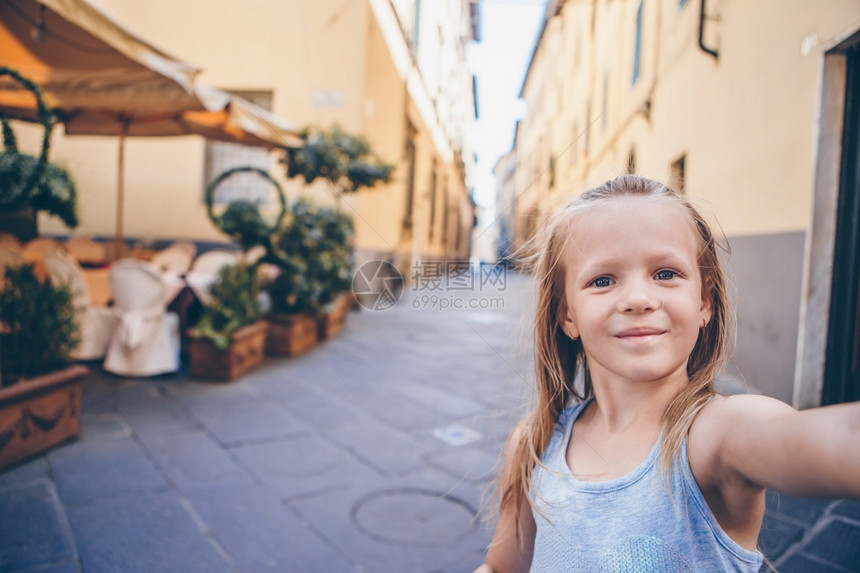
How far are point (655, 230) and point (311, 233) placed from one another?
4.87 meters

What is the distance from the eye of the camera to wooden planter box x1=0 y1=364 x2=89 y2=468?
8.06 feet

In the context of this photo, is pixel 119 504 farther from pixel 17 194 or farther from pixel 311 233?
pixel 311 233

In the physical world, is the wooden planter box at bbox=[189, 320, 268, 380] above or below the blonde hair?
below

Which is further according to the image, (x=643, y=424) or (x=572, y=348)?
(x=572, y=348)

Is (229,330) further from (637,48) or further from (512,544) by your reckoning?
(637,48)

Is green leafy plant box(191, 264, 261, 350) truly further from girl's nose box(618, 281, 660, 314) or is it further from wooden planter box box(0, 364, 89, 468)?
girl's nose box(618, 281, 660, 314)

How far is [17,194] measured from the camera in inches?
116

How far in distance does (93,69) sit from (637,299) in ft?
14.8

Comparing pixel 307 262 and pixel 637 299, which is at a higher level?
pixel 637 299

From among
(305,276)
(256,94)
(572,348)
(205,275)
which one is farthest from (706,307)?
(256,94)

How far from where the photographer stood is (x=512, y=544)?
103cm

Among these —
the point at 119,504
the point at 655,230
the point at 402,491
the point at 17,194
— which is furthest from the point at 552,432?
the point at 17,194

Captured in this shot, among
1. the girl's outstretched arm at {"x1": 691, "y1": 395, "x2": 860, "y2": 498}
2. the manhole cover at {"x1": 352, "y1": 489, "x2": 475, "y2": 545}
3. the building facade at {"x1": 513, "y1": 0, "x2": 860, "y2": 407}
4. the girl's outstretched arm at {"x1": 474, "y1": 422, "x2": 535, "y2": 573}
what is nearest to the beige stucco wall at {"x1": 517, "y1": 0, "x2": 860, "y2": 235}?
the building facade at {"x1": 513, "y1": 0, "x2": 860, "y2": 407}

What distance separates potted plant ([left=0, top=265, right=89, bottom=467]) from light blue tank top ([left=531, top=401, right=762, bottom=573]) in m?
2.56
